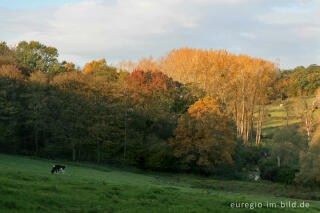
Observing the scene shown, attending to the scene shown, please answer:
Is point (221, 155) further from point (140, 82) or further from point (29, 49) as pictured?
point (29, 49)

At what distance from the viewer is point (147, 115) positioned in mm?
59125

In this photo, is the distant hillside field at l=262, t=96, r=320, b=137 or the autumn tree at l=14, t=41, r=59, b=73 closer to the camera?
the autumn tree at l=14, t=41, r=59, b=73

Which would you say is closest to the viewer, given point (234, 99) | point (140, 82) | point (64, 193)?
point (64, 193)

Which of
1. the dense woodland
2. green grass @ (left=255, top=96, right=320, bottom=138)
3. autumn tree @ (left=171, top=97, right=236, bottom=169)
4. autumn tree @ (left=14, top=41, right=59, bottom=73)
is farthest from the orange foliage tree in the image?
autumn tree @ (left=14, top=41, right=59, bottom=73)

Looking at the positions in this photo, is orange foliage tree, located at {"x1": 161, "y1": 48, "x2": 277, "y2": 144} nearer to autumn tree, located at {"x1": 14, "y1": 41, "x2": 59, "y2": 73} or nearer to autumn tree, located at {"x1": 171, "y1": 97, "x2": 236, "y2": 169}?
autumn tree, located at {"x1": 171, "y1": 97, "x2": 236, "y2": 169}

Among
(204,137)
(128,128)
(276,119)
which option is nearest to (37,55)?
(128,128)

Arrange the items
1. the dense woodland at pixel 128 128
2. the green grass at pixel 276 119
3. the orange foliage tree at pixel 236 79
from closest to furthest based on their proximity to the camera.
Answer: the dense woodland at pixel 128 128
the orange foliage tree at pixel 236 79
the green grass at pixel 276 119

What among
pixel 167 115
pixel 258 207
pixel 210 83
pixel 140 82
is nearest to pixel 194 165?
pixel 167 115

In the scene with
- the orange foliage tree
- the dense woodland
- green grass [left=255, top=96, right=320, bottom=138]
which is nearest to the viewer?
the dense woodland

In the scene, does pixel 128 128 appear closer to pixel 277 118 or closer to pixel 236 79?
pixel 236 79

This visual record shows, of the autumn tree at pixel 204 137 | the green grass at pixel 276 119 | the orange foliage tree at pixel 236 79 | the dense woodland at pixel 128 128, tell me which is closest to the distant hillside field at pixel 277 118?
the green grass at pixel 276 119

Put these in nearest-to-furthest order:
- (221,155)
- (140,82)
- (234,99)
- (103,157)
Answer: (221,155), (103,157), (140,82), (234,99)

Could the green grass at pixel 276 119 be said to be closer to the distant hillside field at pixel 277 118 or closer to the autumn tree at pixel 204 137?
the distant hillside field at pixel 277 118

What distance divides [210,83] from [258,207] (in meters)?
60.7
